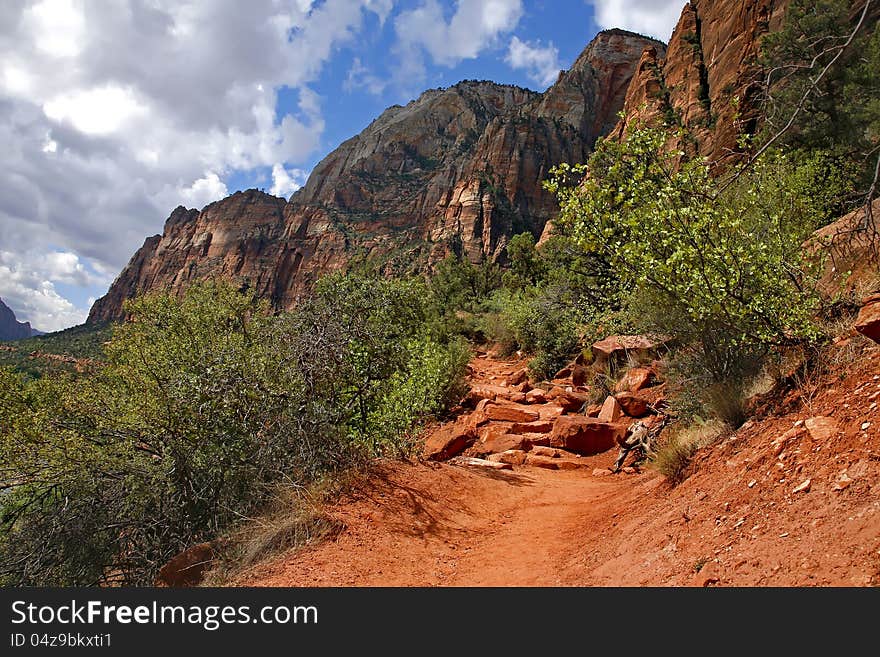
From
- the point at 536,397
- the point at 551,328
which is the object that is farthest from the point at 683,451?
the point at 551,328

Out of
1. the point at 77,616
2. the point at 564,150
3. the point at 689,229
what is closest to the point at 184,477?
the point at 77,616

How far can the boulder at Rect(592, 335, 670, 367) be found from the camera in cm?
1373

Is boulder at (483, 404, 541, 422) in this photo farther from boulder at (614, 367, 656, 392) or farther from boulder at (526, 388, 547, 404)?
boulder at (614, 367, 656, 392)

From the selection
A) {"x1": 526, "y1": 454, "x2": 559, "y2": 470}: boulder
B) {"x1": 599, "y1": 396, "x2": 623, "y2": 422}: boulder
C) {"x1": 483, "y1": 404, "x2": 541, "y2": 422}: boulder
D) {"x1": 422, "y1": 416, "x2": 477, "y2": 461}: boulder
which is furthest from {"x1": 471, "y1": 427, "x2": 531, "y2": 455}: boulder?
{"x1": 599, "y1": 396, "x2": 623, "y2": 422}: boulder

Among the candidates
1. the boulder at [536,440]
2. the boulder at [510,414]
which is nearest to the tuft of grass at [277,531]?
the boulder at [536,440]

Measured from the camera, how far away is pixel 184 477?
6988 millimetres

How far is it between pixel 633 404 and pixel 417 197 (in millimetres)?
115755

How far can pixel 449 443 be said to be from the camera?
11391 mm

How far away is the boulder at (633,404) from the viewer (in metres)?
11.4

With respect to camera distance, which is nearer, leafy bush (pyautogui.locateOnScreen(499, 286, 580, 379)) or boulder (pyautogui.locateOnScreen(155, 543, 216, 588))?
boulder (pyautogui.locateOnScreen(155, 543, 216, 588))

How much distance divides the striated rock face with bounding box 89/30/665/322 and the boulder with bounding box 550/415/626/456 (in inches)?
2893

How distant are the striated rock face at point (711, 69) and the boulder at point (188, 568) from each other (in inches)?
1309

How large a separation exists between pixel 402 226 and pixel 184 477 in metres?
112

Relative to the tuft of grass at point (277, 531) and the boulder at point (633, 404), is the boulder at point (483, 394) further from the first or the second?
the tuft of grass at point (277, 531)
